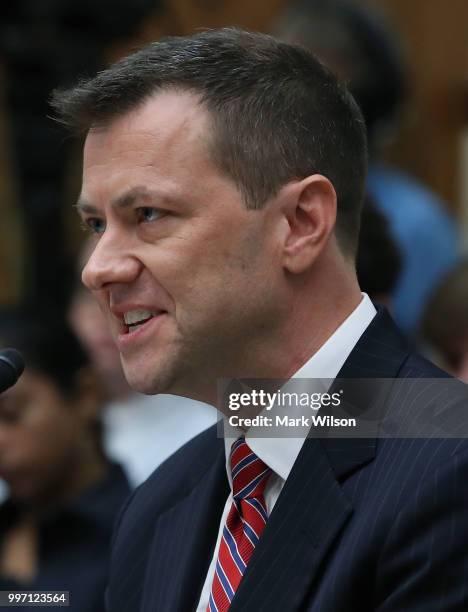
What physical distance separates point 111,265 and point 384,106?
2703mm

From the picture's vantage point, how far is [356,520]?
76.0 inches

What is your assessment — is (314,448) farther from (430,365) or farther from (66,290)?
(66,290)

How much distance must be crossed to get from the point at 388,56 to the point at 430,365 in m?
2.73

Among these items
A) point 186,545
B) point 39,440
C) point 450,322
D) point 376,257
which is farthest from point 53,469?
point 186,545

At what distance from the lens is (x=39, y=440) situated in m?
3.75

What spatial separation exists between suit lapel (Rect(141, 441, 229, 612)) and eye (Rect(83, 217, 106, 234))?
474mm

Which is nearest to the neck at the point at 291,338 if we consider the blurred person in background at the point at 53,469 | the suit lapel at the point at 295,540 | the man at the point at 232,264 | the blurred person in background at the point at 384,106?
the man at the point at 232,264

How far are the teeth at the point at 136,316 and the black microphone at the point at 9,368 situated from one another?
249mm

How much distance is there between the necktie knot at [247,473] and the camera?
2.14 meters

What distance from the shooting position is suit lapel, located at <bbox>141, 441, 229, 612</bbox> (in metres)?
2.19

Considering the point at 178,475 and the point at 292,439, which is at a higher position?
the point at 292,439

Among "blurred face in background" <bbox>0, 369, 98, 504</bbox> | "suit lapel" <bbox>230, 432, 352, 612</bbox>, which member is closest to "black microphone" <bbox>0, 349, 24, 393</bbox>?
"suit lapel" <bbox>230, 432, 352, 612</bbox>

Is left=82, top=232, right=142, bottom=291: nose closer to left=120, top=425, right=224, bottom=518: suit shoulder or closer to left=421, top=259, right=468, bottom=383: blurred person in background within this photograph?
left=120, top=425, right=224, bottom=518: suit shoulder

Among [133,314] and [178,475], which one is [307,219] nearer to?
[133,314]
